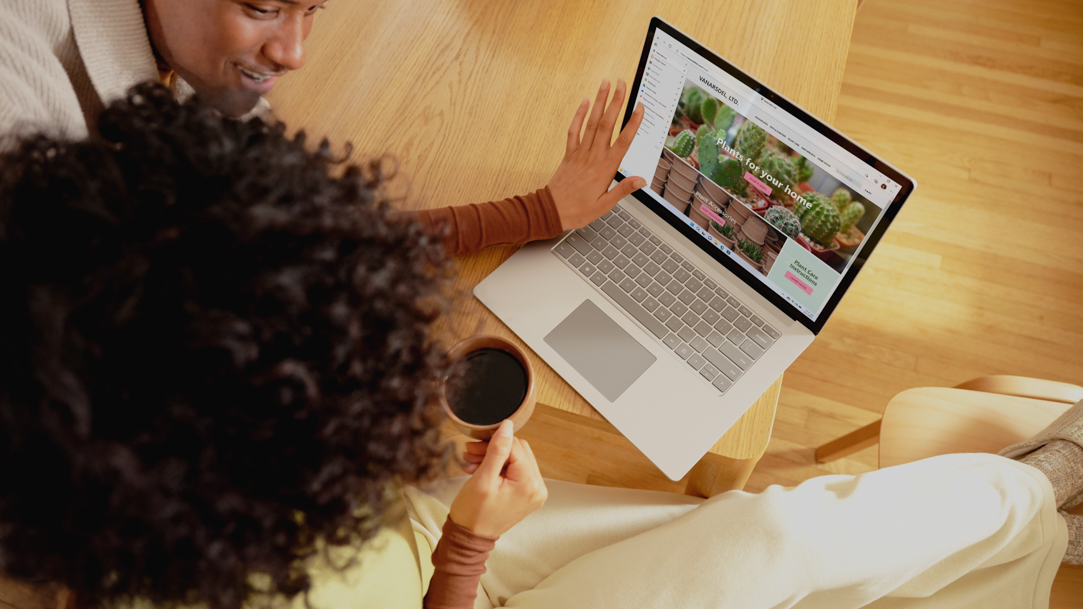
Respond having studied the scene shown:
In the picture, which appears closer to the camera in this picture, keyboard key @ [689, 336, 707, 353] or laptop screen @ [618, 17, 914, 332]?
laptop screen @ [618, 17, 914, 332]

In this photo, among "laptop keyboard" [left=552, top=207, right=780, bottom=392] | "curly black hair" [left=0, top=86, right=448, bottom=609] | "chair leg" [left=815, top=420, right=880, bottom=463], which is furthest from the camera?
"chair leg" [left=815, top=420, right=880, bottom=463]

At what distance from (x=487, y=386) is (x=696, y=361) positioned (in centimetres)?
32

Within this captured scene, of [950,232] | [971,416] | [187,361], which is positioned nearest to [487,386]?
[187,361]

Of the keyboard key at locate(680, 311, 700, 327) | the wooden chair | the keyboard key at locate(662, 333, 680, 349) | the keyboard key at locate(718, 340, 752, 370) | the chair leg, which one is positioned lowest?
the chair leg

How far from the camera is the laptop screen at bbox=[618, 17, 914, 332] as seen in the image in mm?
715

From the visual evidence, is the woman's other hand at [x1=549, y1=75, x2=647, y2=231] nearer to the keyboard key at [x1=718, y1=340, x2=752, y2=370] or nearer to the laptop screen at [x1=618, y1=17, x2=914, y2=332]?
the laptop screen at [x1=618, y1=17, x2=914, y2=332]

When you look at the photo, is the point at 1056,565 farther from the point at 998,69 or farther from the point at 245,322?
the point at 998,69

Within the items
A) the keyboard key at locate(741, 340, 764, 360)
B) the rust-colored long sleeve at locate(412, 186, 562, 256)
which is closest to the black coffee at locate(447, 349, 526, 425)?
the rust-colored long sleeve at locate(412, 186, 562, 256)

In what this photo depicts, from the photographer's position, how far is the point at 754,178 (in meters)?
0.79

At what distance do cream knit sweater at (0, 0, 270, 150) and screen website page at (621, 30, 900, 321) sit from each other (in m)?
0.67

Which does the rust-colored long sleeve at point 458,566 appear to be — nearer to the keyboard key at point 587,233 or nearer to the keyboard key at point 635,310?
the keyboard key at point 635,310

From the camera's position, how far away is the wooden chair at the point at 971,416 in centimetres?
100

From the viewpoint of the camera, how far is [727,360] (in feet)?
2.75

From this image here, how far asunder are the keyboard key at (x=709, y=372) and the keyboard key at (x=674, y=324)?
0.22 ft
